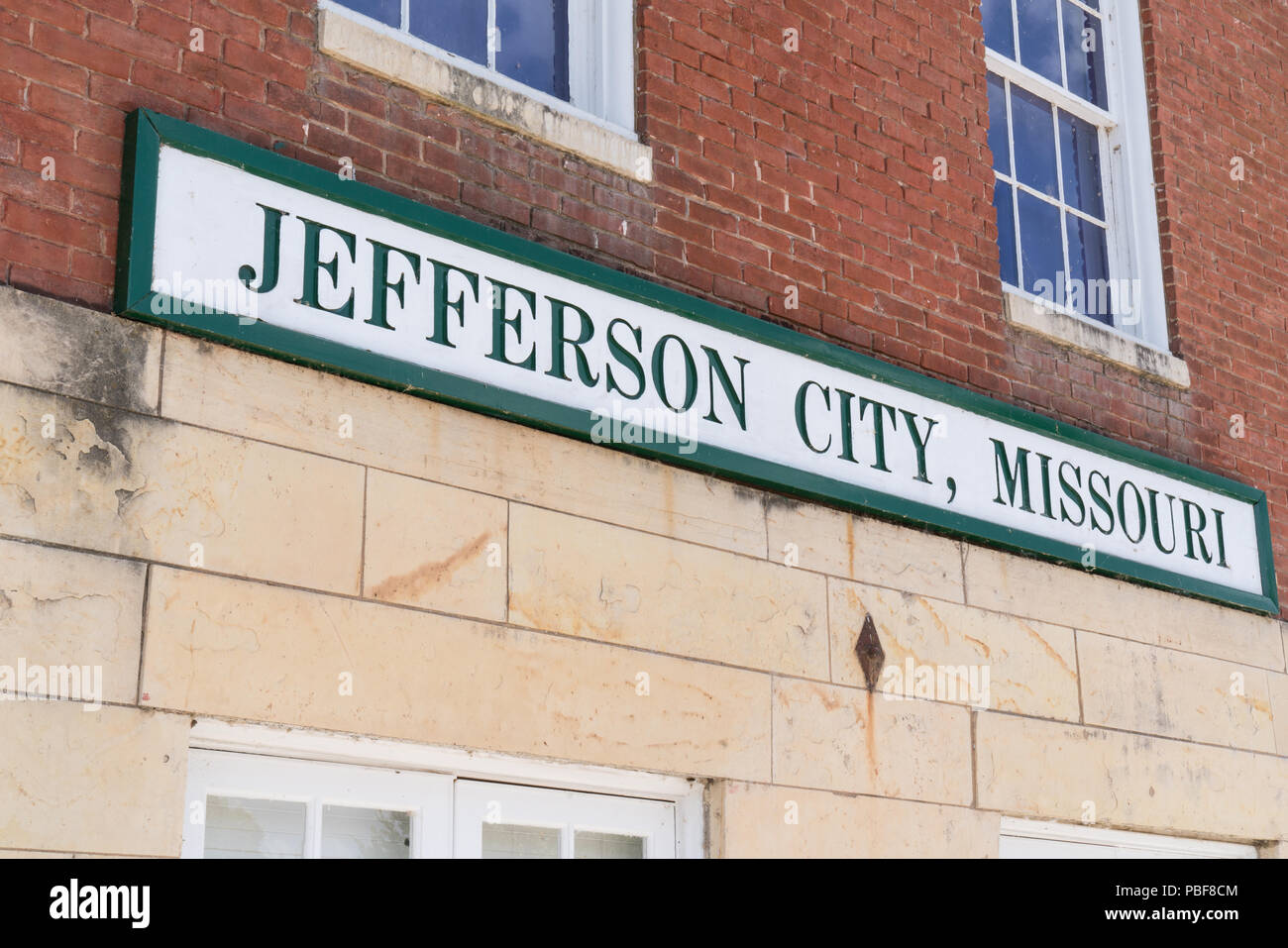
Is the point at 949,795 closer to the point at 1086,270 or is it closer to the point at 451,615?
the point at 451,615

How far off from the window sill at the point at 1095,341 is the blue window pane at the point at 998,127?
78 cm

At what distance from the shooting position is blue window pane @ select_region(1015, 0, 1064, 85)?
7773mm

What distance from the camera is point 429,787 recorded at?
4879 millimetres

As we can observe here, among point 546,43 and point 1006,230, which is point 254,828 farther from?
point 1006,230

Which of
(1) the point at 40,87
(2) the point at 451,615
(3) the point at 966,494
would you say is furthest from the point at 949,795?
(1) the point at 40,87

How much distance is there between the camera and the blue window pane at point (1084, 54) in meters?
8.01

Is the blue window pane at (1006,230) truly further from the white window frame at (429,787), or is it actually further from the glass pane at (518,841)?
the glass pane at (518,841)

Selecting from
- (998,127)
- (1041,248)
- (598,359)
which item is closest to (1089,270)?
(1041,248)

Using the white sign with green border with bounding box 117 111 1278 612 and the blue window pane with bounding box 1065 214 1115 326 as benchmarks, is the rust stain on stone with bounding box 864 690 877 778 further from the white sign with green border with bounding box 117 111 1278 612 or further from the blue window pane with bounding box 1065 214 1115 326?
the blue window pane with bounding box 1065 214 1115 326

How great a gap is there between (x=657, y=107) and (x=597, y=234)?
597 millimetres

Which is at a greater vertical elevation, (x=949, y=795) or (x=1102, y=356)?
(x=1102, y=356)

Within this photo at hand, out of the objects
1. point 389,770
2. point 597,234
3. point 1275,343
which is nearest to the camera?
point 389,770

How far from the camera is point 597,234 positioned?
563 cm

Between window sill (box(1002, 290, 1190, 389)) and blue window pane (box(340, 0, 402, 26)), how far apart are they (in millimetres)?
2747
